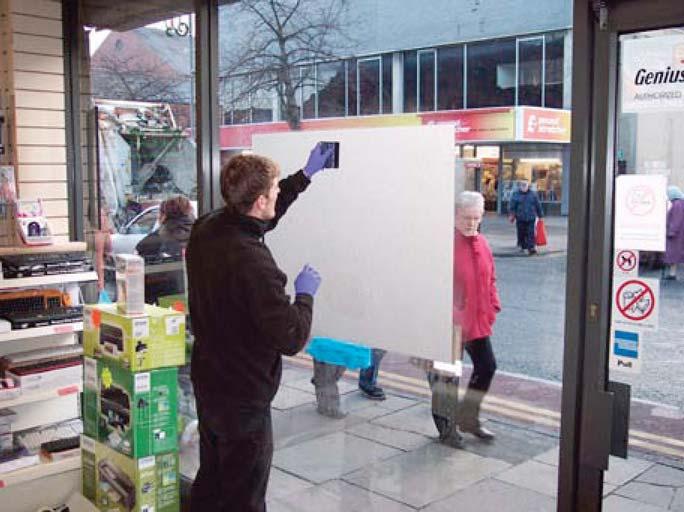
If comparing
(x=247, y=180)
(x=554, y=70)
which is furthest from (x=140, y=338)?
(x=554, y=70)

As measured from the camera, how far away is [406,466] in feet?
11.2

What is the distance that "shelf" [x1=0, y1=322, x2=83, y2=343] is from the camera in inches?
140

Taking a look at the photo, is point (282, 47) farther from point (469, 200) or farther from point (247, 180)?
point (469, 200)

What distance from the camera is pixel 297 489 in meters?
3.64

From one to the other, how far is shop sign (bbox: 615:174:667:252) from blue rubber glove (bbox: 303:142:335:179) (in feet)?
3.98

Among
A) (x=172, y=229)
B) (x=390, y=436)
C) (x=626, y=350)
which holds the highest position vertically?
(x=172, y=229)

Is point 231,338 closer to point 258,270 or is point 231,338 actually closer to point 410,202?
point 258,270

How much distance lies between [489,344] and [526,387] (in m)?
0.21

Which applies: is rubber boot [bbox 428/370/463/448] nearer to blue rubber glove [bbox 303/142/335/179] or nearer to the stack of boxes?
blue rubber glove [bbox 303/142/335/179]

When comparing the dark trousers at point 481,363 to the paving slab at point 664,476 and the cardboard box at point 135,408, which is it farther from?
the cardboard box at point 135,408

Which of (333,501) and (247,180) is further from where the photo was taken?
(333,501)

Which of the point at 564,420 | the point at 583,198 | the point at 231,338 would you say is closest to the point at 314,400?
the point at 231,338

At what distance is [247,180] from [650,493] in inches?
61.1

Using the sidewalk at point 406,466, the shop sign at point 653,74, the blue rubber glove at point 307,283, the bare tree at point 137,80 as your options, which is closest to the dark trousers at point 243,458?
the blue rubber glove at point 307,283
